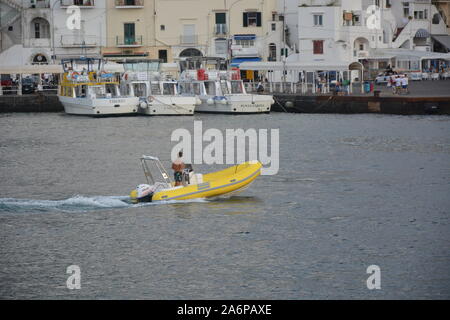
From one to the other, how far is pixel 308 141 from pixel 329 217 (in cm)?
1888

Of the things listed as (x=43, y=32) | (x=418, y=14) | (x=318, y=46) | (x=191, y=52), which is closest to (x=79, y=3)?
(x=43, y=32)

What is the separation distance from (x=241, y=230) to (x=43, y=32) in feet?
182

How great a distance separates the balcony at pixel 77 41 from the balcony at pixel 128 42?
1.84m

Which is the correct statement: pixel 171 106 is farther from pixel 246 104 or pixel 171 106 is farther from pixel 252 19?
pixel 252 19

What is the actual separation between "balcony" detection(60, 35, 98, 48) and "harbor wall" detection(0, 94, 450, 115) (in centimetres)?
1055

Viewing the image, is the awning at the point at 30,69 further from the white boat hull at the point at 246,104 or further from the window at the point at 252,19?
the window at the point at 252,19

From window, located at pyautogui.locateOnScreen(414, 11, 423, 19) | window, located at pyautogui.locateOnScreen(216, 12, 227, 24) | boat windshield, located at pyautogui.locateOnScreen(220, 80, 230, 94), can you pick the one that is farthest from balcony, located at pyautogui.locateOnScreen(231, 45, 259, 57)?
window, located at pyautogui.locateOnScreen(414, 11, 423, 19)

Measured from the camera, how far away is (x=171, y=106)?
6147cm

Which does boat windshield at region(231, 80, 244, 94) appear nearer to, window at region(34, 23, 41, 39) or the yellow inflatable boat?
window at region(34, 23, 41, 39)

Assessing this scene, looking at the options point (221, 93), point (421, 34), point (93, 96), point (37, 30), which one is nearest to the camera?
point (93, 96)

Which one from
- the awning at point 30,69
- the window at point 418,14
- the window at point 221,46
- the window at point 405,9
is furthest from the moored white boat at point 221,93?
the window at point 418,14

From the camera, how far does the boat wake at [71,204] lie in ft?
96.6

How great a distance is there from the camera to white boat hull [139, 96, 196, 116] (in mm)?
61125
